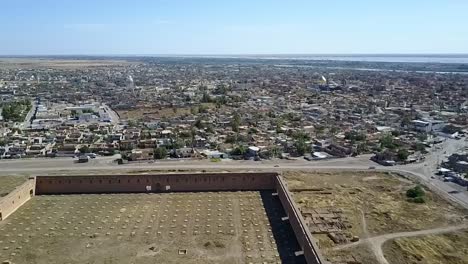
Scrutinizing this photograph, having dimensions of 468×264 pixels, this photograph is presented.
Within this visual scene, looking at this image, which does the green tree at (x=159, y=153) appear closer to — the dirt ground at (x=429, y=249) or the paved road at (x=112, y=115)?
the paved road at (x=112, y=115)

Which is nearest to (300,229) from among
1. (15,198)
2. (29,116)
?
(15,198)

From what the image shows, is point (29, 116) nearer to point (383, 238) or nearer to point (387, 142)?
point (387, 142)

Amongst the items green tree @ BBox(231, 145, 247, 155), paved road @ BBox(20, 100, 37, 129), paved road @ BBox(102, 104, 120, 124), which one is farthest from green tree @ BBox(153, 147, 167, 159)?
paved road @ BBox(20, 100, 37, 129)

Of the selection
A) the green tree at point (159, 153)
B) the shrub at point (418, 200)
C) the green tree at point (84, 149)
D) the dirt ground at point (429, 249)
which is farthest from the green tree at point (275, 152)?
the dirt ground at point (429, 249)

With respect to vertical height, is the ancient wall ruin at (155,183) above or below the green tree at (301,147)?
above

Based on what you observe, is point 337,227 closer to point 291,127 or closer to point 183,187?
point 183,187

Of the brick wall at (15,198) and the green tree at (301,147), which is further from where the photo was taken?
the green tree at (301,147)

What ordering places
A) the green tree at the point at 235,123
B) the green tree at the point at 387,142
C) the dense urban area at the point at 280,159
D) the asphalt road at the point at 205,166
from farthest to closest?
the green tree at the point at 235,123 < the green tree at the point at 387,142 < the asphalt road at the point at 205,166 < the dense urban area at the point at 280,159
